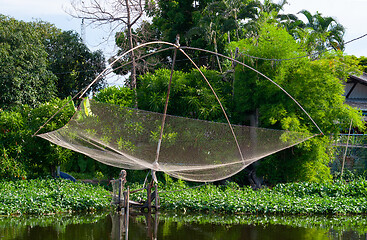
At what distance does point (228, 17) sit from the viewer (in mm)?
12047

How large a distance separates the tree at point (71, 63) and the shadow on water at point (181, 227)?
38.9ft

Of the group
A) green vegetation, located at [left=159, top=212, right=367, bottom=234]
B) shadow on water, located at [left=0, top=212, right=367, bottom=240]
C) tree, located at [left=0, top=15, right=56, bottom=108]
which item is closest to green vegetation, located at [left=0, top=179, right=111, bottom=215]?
shadow on water, located at [left=0, top=212, right=367, bottom=240]

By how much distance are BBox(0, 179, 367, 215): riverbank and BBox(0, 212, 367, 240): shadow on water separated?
281 millimetres

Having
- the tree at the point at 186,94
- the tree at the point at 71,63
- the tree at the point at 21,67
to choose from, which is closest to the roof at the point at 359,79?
the tree at the point at 186,94

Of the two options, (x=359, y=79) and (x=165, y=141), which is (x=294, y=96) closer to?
(x=165, y=141)

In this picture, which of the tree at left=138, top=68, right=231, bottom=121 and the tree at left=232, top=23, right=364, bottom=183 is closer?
the tree at left=232, top=23, right=364, bottom=183

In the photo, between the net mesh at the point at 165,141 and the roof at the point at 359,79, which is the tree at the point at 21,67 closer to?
the net mesh at the point at 165,141

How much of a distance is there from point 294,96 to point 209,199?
2753 millimetres

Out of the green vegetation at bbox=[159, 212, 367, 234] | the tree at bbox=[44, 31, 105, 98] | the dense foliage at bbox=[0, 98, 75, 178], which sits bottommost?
the green vegetation at bbox=[159, 212, 367, 234]

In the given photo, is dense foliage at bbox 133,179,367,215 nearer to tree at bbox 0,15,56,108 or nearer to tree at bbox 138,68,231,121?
tree at bbox 138,68,231,121

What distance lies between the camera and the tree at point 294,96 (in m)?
8.52

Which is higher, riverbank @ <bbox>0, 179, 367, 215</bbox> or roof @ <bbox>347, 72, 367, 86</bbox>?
roof @ <bbox>347, 72, 367, 86</bbox>

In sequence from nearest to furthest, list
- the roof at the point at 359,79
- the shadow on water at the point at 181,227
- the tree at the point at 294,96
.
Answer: the shadow on water at the point at 181,227 < the tree at the point at 294,96 < the roof at the point at 359,79

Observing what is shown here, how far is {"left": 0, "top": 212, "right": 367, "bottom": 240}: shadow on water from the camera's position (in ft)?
18.7
